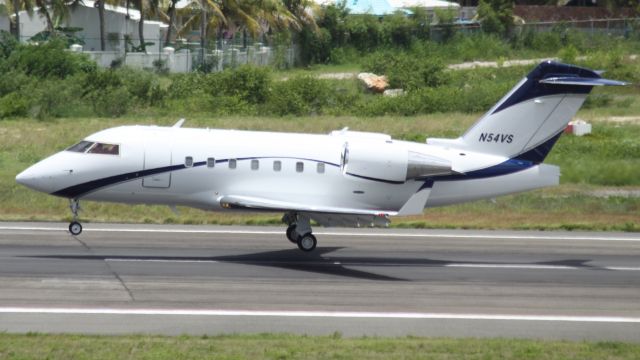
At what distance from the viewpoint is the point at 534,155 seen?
2603 cm

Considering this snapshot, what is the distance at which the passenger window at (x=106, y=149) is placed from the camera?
24750 mm

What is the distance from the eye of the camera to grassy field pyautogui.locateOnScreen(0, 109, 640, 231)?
1248 inches

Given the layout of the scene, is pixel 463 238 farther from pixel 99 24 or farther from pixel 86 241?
pixel 99 24

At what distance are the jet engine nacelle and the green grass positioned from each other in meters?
8.04

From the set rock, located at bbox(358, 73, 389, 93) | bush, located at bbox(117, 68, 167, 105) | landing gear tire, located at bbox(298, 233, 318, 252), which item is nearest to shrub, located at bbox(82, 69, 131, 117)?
bush, located at bbox(117, 68, 167, 105)

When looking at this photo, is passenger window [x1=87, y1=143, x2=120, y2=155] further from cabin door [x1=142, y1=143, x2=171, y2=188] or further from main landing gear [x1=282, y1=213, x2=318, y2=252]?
main landing gear [x1=282, y1=213, x2=318, y2=252]

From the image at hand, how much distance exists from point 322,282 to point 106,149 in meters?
5.86

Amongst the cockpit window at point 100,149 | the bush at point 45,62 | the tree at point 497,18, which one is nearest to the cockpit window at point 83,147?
the cockpit window at point 100,149

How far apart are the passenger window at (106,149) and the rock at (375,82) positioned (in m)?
37.0

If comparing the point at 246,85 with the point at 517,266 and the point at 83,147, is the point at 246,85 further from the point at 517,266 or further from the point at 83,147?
the point at 517,266

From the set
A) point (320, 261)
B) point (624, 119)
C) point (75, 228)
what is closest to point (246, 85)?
point (624, 119)

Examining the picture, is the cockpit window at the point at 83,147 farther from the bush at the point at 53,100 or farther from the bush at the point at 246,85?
the bush at the point at 246,85

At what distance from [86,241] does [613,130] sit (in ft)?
86.3

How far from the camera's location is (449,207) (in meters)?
33.6
